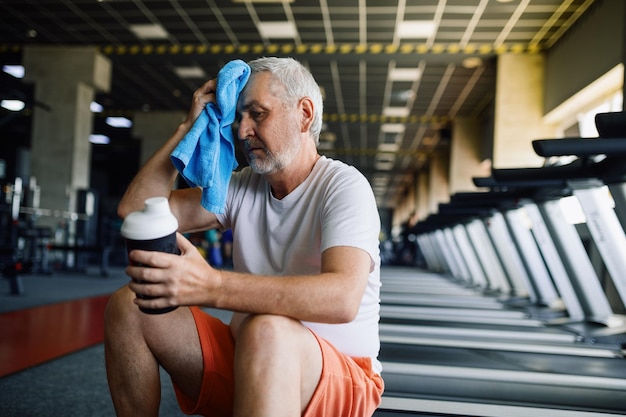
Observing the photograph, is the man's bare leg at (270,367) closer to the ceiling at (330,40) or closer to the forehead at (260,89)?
the forehead at (260,89)

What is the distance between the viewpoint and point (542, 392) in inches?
79.3

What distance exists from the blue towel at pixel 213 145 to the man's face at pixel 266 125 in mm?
35

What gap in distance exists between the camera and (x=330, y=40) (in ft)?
27.3

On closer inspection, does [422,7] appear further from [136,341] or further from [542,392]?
[136,341]

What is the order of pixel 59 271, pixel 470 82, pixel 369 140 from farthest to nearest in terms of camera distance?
pixel 369 140 < pixel 470 82 < pixel 59 271

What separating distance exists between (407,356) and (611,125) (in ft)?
3.93

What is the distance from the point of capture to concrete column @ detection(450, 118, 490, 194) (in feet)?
39.8

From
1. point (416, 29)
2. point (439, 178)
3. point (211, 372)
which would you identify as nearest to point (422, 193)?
point (439, 178)

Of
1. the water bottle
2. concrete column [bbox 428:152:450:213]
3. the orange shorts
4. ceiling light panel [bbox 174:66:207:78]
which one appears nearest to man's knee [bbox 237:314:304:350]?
the orange shorts

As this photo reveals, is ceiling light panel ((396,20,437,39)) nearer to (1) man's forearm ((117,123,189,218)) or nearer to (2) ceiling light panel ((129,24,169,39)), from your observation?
(2) ceiling light panel ((129,24,169,39))

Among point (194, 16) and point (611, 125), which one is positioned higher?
point (194, 16)

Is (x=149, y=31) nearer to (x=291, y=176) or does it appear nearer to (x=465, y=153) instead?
(x=465, y=153)

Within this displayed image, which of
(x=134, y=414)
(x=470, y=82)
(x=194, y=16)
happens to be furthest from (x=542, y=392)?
(x=470, y=82)

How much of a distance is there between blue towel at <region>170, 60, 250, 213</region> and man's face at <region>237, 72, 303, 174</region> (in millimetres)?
35
